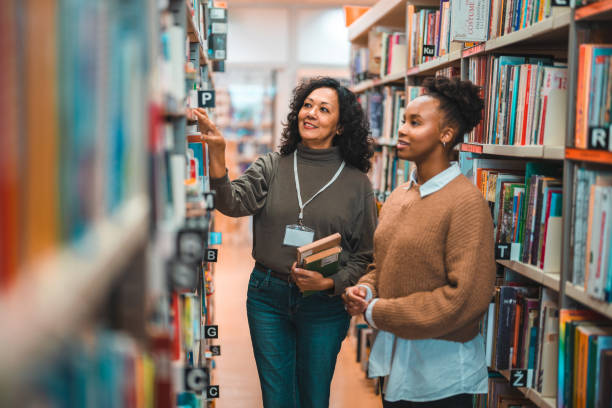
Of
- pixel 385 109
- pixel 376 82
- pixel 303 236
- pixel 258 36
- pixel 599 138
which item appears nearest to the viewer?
pixel 599 138

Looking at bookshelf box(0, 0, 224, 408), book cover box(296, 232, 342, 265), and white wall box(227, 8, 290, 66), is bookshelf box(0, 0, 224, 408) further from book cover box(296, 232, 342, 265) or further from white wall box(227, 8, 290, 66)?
white wall box(227, 8, 290, 66)

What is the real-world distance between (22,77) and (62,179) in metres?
0.10

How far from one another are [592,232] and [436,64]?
1594mm

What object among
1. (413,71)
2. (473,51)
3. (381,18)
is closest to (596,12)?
(473,51)

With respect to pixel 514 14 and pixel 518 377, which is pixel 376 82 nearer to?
pixel 514 14

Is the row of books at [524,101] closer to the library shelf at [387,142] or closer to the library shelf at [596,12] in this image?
the library shelf at [596,12]

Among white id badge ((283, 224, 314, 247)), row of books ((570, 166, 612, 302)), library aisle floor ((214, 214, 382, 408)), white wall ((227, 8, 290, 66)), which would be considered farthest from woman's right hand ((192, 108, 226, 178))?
white wall ((227, 8, 290, 66))

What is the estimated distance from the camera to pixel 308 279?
2031 millimetres

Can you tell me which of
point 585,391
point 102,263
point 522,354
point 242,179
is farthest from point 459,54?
point 102,263

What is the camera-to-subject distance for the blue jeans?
2.17 m

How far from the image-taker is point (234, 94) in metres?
8.81

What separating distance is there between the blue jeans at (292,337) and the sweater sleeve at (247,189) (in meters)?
0.26

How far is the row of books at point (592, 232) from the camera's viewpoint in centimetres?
149

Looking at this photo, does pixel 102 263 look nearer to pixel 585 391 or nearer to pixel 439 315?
pixel 439 315
